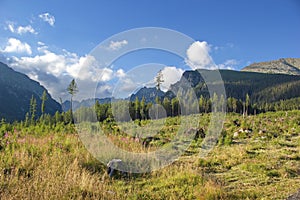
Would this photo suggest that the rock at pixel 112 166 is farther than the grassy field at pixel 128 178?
Yes

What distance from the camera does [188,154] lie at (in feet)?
34.8

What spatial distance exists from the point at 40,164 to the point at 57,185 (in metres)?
2.08

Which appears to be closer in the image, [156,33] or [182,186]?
[182,186]

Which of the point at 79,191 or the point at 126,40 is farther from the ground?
the point at 126,40

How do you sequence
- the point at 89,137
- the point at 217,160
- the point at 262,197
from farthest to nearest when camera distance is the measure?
the point at 89,137
the point at 217,160
the point at 262,197

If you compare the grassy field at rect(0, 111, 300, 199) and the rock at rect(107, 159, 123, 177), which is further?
the rock at rect(107, 159, 123, 177)

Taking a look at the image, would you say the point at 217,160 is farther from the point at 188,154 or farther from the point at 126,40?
the point at 126,40

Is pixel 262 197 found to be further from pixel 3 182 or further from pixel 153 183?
pixel 3 182

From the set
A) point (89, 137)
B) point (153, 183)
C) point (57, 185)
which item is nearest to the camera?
point (57, 185)

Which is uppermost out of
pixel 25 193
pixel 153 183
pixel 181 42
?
pixel 181 42

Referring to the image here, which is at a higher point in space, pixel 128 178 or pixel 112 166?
pixel 112 166

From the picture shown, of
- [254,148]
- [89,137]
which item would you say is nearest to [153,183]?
[89,137]

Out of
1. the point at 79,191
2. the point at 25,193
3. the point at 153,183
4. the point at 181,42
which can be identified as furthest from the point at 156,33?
the point at 25,193

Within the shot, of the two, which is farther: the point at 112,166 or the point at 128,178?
the point at 112,166
